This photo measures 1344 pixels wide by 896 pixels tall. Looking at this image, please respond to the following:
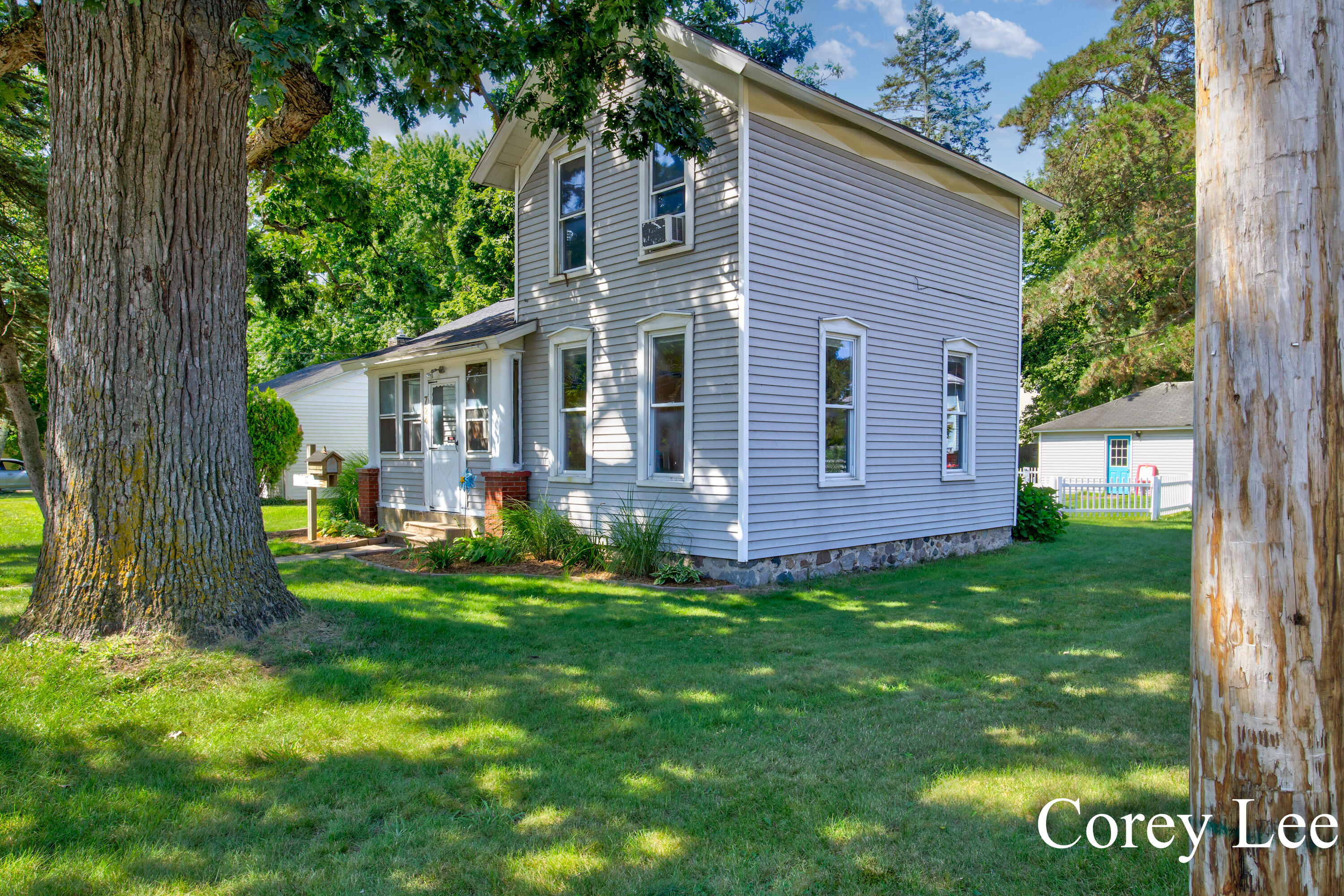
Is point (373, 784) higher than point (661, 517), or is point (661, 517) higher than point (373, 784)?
point (661, 517)

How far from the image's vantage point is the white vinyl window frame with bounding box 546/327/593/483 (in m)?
11.0

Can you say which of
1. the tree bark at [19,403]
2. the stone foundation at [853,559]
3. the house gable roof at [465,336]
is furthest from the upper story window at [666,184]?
the tree bark at [19,403]

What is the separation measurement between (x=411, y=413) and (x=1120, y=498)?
56.2 ft

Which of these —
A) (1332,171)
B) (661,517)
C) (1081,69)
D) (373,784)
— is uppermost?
(1081,69)

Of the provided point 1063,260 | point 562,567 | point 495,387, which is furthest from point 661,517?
point 1063,260

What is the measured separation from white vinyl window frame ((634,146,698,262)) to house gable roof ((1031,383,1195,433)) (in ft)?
66.9

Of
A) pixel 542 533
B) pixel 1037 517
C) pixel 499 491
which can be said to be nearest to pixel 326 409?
pixel 499 491

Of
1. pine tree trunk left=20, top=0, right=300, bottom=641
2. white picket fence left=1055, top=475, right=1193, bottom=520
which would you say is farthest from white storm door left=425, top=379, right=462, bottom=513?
white picket fence left=1055, top=475, right=1193, bottom=520

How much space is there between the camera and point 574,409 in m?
11.1

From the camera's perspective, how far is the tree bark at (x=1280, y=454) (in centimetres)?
198

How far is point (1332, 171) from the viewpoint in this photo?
6.57ft

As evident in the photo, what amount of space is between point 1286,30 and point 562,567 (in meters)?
8.89

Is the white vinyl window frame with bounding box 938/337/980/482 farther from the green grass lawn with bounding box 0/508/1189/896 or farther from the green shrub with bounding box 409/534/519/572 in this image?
the green shrub with bounding box 409/534/519/572

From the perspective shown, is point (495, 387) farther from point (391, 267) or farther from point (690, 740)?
point (690, 740)
